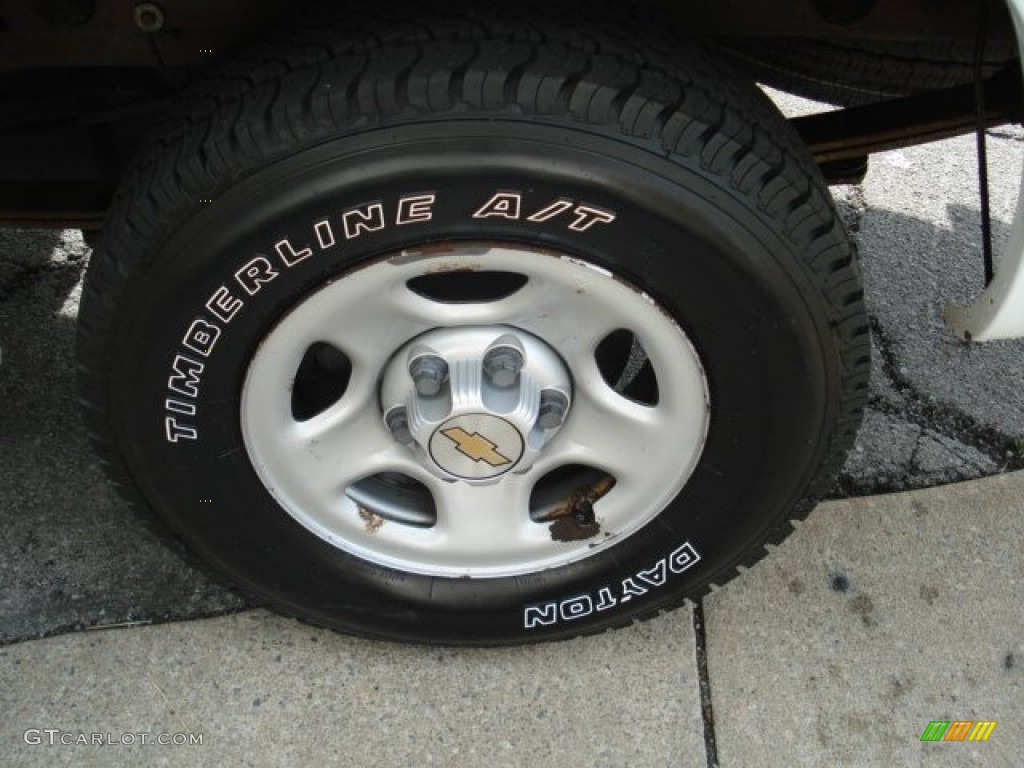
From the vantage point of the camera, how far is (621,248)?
5.33 ft

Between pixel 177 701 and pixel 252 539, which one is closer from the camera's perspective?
pixel 252 539

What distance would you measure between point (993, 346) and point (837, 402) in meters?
1.43

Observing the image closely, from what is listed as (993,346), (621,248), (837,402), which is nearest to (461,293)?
(621,248)

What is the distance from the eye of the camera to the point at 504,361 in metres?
1.83

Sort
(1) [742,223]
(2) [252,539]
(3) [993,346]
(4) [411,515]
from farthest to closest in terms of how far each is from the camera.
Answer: (3) [993,346] < (4) [411,515] < (2) [252,539] < (1) [742,223]

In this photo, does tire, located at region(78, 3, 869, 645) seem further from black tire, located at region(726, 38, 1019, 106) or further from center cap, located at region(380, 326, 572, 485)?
black tire, located at region(726, 38, 1019, 106)

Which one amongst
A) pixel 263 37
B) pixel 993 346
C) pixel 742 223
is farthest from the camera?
pixel 993 346

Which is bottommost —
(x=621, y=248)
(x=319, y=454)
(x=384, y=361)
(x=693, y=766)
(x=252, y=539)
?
(x=693, y=766)

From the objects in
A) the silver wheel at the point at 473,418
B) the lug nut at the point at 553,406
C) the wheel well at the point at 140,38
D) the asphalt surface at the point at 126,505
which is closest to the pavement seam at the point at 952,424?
the asphalt surface at the point at 126,505

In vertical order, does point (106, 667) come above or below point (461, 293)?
below

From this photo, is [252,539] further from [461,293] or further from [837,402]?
[837,402]

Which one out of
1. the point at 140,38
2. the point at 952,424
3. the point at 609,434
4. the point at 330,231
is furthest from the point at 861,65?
the point at 140,38

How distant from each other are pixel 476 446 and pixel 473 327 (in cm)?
23

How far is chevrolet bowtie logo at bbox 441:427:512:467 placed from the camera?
1885 mm
